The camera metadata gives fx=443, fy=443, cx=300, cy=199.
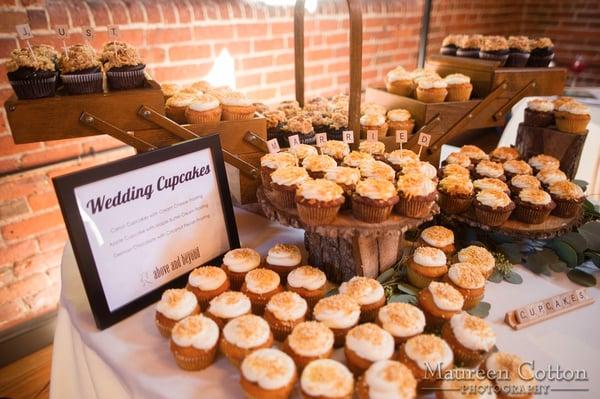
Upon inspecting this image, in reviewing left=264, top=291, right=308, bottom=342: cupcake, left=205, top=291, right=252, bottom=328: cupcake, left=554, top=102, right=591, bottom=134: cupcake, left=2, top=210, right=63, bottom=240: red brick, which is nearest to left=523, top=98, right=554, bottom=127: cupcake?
left=554, top=102, right=591, bottom=134: cupcake

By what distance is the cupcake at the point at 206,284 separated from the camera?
132cm

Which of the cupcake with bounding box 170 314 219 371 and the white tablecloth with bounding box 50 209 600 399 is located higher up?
the cupcake with bounding box 170 314 219 371

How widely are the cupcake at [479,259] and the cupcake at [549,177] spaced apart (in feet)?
1.69

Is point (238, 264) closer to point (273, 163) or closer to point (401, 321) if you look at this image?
point (273, 163)

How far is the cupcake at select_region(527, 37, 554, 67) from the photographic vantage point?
2480mm

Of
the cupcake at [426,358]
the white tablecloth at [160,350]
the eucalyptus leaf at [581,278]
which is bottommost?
the eucalyptus leaf at [581,278]

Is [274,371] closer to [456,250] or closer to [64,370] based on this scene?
[64,370]

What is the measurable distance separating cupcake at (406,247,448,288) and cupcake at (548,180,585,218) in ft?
1.88

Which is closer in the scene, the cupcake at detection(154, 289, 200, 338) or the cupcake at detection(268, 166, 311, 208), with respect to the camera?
the cupcake at detection(154, 289, 200, 338)

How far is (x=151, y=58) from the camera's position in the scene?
8.64ft

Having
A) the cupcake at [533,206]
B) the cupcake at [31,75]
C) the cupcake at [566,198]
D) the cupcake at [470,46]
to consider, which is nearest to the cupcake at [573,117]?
the cupcake at [470,46]

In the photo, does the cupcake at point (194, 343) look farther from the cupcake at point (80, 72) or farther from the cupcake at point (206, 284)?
the cupcake at point (80, 72)

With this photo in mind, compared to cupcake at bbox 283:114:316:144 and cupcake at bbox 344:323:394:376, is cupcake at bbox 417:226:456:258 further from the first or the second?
cupcake at bbox 283:114:316:144

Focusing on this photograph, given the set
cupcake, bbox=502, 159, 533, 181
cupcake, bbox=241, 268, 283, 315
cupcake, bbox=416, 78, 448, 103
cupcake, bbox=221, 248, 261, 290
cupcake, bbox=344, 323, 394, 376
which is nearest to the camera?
cupcake, bbox=344, 323, 394, 376
